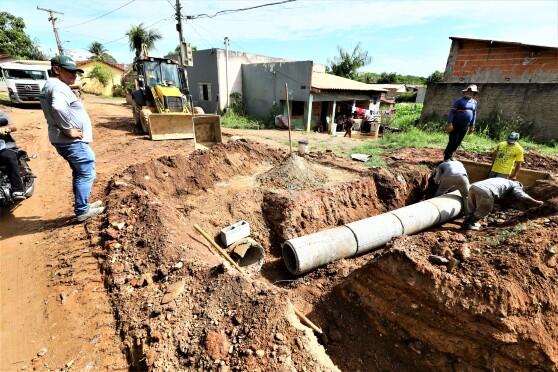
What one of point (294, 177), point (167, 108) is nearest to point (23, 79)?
point (167, 108)

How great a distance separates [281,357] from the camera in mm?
2520

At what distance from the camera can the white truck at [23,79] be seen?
14328 mm

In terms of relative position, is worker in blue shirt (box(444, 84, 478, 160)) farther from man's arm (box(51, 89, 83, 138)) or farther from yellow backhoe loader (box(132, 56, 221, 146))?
man's arm (box(51, 89, 83, 138))

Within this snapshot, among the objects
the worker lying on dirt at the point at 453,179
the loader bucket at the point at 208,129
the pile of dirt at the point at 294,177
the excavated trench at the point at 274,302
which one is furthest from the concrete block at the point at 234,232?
the loader bucket at the point at 208,129

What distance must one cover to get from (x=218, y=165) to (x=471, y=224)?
5.63m

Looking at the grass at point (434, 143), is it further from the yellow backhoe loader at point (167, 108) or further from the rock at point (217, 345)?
the rock at point (217, 345)

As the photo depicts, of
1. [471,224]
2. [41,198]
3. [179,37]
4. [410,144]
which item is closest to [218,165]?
[41,198]

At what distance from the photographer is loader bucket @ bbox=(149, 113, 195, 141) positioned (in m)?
9.50

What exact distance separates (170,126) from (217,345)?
28.3ft

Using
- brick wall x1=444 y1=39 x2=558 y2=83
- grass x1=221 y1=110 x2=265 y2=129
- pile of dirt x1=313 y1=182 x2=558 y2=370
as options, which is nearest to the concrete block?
pile of dirt x1=313 y1=182 x2=558 y2=370

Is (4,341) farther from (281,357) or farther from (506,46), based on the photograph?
(506,46)

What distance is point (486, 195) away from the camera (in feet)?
17.0

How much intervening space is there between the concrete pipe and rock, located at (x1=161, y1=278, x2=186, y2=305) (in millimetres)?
1995

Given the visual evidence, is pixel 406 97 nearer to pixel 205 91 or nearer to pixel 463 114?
pixel 205 91
